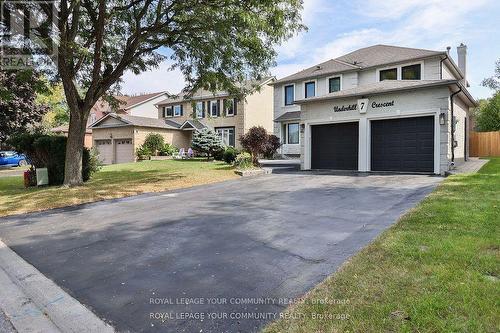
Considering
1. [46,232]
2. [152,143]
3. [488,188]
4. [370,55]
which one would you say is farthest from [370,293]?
[152,143]

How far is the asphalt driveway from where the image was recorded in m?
3.04

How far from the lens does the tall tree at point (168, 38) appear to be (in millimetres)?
10266

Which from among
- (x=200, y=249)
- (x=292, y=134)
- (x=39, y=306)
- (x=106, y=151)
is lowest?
(x=39, y=306)

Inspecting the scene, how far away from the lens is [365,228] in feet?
17.4

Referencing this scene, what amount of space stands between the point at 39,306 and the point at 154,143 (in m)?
26.4

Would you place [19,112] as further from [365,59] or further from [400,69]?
[400,69]

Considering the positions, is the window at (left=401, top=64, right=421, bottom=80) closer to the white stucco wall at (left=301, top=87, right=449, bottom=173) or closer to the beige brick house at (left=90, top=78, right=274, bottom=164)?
the white stucco wall at (left=301, top=87, right=449, bottom=173)

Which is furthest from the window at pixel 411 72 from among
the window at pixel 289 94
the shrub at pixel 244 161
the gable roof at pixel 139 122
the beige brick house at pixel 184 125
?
the gable roof at pixel 139 122

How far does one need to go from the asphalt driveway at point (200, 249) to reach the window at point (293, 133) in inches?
703

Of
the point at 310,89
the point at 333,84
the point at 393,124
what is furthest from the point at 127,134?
the point at 393,124

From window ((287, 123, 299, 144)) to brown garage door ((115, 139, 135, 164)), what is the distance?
13364mm

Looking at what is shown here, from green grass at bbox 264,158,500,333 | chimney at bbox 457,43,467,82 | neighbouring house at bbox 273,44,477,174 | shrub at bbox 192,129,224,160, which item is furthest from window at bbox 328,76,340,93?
green grass at bbox 264,158,500,333

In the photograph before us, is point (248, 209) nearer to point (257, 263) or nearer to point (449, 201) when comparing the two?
point (257, 263)

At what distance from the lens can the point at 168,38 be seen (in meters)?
12.5
